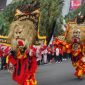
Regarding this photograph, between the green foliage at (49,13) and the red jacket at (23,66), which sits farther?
the green foliage at (49,13)

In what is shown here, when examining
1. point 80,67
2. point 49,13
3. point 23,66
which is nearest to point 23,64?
point 23,66

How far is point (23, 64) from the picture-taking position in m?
12.8

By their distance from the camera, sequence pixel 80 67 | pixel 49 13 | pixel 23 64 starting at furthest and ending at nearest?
pixel 80 67, pixel 49 13, pixel 23 64

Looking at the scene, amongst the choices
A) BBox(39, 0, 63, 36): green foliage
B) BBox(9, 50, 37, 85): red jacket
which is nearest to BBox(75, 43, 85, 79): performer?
BBox(39, 0, 63, 36): green foliage

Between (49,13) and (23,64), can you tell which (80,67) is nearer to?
(49,13)

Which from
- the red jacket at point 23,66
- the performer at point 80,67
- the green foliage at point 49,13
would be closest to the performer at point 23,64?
the red jacket at point 23,66

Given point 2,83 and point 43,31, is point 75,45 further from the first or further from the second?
point 2,83

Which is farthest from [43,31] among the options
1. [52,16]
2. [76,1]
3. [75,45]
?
[76,1]

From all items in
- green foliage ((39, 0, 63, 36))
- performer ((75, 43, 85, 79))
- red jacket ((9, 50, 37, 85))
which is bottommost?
performer ((75, 43, 85, 79))

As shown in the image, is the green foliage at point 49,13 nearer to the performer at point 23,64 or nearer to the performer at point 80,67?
the performer at point 23,64

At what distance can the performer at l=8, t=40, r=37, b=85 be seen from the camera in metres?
12.6

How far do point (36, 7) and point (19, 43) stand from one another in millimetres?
1121

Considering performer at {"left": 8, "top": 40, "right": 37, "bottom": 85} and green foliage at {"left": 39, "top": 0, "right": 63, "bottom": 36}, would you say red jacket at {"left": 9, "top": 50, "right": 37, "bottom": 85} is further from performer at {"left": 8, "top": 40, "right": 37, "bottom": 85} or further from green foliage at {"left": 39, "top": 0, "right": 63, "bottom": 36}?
green foliage at {"left": 39, "top": 0, "right": 63, "bottom": 36}

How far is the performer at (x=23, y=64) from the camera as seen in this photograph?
12.6 meters
